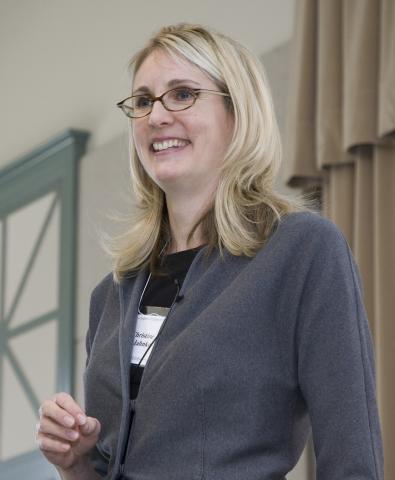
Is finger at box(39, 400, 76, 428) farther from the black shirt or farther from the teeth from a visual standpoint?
the teeth

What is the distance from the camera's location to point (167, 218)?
2137 millimetres

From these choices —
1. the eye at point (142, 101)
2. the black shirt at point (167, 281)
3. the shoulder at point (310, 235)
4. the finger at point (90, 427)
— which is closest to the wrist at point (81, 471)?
the finger at point (90, 427)

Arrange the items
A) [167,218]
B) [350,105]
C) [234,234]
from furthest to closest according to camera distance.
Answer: [350,105]
[167,218]
[234,234]

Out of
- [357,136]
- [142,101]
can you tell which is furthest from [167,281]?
[357,136]

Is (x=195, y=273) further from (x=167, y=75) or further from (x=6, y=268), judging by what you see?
(x=6, y=268)

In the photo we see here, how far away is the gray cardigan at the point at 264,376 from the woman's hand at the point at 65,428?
5 centimetres

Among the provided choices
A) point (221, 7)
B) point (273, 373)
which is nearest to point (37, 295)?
point (221, 7)

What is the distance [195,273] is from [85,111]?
380 centimetres

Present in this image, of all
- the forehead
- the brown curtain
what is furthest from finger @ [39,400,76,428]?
the brown curtain

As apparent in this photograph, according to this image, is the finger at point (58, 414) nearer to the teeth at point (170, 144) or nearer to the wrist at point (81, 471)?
the wrist at point (81, 471)

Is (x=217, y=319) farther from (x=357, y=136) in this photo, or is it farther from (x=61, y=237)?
(x=61, y=237)

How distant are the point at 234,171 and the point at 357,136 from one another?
157cm

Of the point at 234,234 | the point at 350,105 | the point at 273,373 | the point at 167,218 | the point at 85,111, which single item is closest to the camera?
the point at 273,373

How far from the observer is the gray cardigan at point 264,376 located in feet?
5.62
